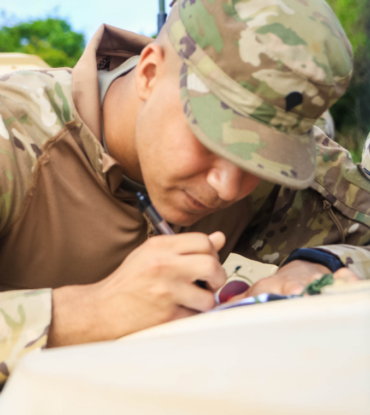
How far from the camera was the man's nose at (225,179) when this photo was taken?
84cm

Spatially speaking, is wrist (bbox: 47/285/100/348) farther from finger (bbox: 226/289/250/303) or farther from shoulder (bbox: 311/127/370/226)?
shoulder (bbox: 311/127/370/226)

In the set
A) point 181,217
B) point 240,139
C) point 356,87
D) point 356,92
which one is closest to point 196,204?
point 181,217

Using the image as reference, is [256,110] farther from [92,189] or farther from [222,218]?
[222,218]

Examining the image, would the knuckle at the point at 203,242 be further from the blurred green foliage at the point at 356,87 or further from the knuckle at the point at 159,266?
the blurred green foliage at the point at 356,87

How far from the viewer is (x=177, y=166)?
87 cm

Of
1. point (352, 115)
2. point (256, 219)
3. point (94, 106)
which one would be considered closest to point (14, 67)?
point (94, 106)

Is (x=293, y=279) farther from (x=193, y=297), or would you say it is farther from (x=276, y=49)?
(x=276, y=49)

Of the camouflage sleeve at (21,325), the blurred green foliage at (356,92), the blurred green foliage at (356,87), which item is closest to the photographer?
the camouflage sleeve at (21,325)

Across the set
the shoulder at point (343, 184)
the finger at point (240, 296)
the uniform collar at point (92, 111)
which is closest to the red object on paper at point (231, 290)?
the finger at point (240, 296)

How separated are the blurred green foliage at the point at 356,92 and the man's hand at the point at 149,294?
3171 millimetres

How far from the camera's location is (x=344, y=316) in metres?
0.49

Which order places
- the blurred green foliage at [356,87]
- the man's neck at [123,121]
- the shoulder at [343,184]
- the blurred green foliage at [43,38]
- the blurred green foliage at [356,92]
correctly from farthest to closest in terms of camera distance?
the blurred green foliage at [43,38] < the blurred green foliage at [356,92] < the blurred green foliage at [356,87] < the shoulder at [343,184] < the man's neck at [123,121]

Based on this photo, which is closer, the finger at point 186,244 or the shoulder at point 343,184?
the finger at point 186,244

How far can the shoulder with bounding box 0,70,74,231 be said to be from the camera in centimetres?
87
